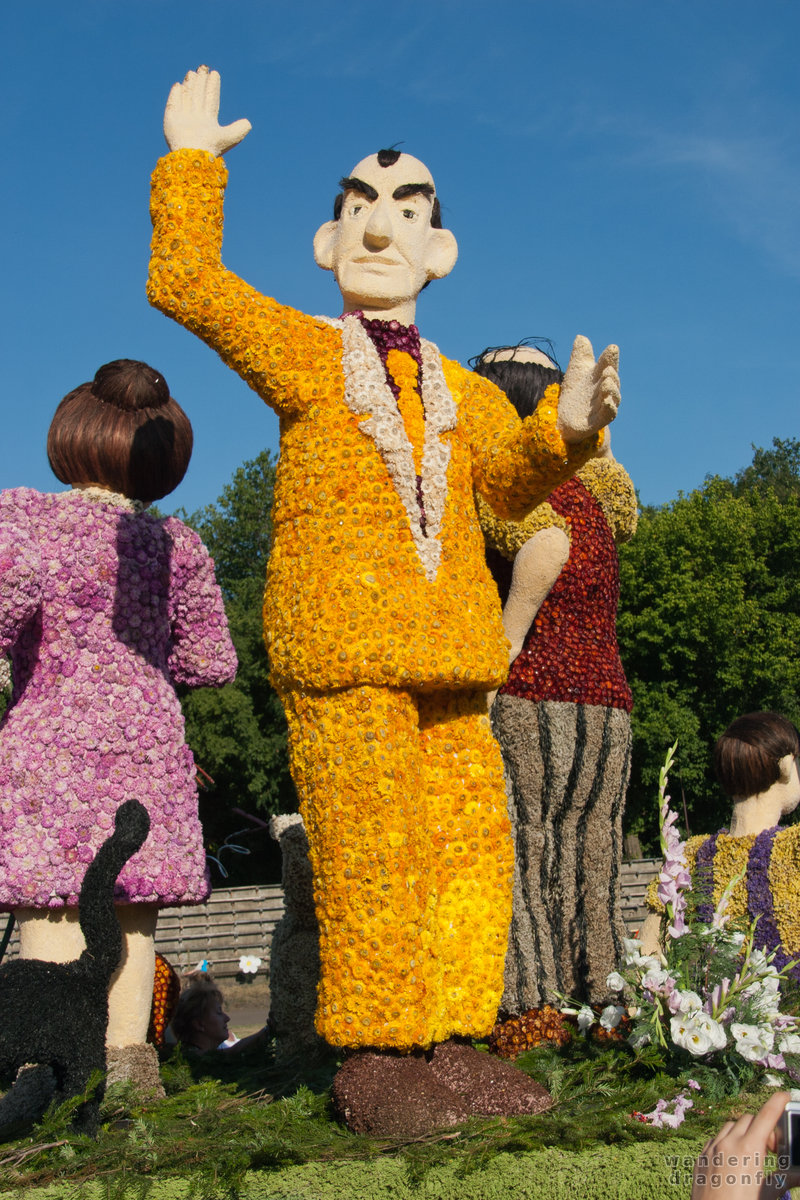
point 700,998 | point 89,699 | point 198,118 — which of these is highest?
point 198,118

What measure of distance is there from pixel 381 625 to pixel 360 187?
1.34 meters

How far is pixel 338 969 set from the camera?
275 cm

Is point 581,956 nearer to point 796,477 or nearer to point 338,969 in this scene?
point 338,969

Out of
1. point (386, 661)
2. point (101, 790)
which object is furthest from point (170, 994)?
point (386, 661)

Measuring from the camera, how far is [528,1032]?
3.69m

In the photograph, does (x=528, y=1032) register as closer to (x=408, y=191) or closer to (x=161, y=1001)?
(x=161, y=1001)

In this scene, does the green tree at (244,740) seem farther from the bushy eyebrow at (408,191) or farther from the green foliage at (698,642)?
the bushy eyebrow at (408,191)

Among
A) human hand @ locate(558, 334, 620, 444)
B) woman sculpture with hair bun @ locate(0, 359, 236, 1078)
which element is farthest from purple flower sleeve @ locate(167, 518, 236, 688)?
human hand @ locate(558, 334, 620, 444)

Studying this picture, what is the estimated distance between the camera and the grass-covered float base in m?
2.28

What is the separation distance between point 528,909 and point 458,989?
3.24 feet

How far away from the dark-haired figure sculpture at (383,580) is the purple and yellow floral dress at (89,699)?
61cm

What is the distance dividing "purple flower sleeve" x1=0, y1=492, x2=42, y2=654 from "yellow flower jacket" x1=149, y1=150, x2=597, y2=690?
27.4 inches

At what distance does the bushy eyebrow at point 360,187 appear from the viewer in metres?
3.34

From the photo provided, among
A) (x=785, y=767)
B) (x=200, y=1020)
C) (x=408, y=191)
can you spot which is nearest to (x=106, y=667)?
(x=408, y=191)
